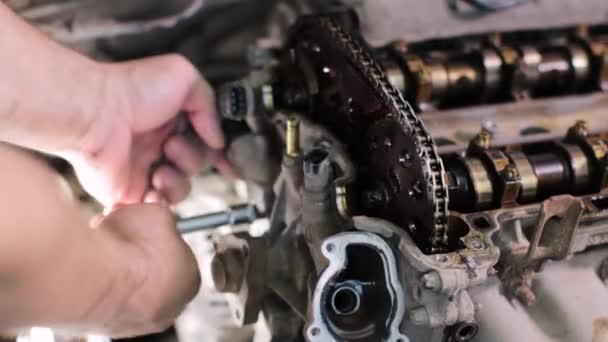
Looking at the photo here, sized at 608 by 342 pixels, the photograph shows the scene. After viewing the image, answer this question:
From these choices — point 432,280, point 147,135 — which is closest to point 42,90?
point 147,135

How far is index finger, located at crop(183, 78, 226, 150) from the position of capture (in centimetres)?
136

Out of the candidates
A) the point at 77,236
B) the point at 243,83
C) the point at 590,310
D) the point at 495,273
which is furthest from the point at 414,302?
the point at 243,83

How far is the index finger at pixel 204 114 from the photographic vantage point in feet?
4.47

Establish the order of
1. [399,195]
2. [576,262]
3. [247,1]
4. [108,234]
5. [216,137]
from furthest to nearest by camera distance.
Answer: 1. [247,1]
2. [216,137]
3. [576,262]
4. [399,195]
5. [108,234]

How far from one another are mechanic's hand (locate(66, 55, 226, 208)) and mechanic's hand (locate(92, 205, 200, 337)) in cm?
25

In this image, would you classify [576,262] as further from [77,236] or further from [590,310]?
[77,236]

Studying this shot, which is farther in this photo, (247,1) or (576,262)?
(247,1)

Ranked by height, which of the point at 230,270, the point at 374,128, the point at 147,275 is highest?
the point at 374,128

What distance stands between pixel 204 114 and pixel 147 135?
0.38 ft

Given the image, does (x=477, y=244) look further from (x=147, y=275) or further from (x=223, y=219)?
(x=223, y=219)

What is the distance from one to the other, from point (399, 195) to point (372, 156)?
94mm

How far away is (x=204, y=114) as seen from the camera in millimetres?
1390

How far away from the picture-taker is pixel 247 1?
1.57 metres

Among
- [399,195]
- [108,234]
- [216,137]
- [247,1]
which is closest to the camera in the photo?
[108,234]
